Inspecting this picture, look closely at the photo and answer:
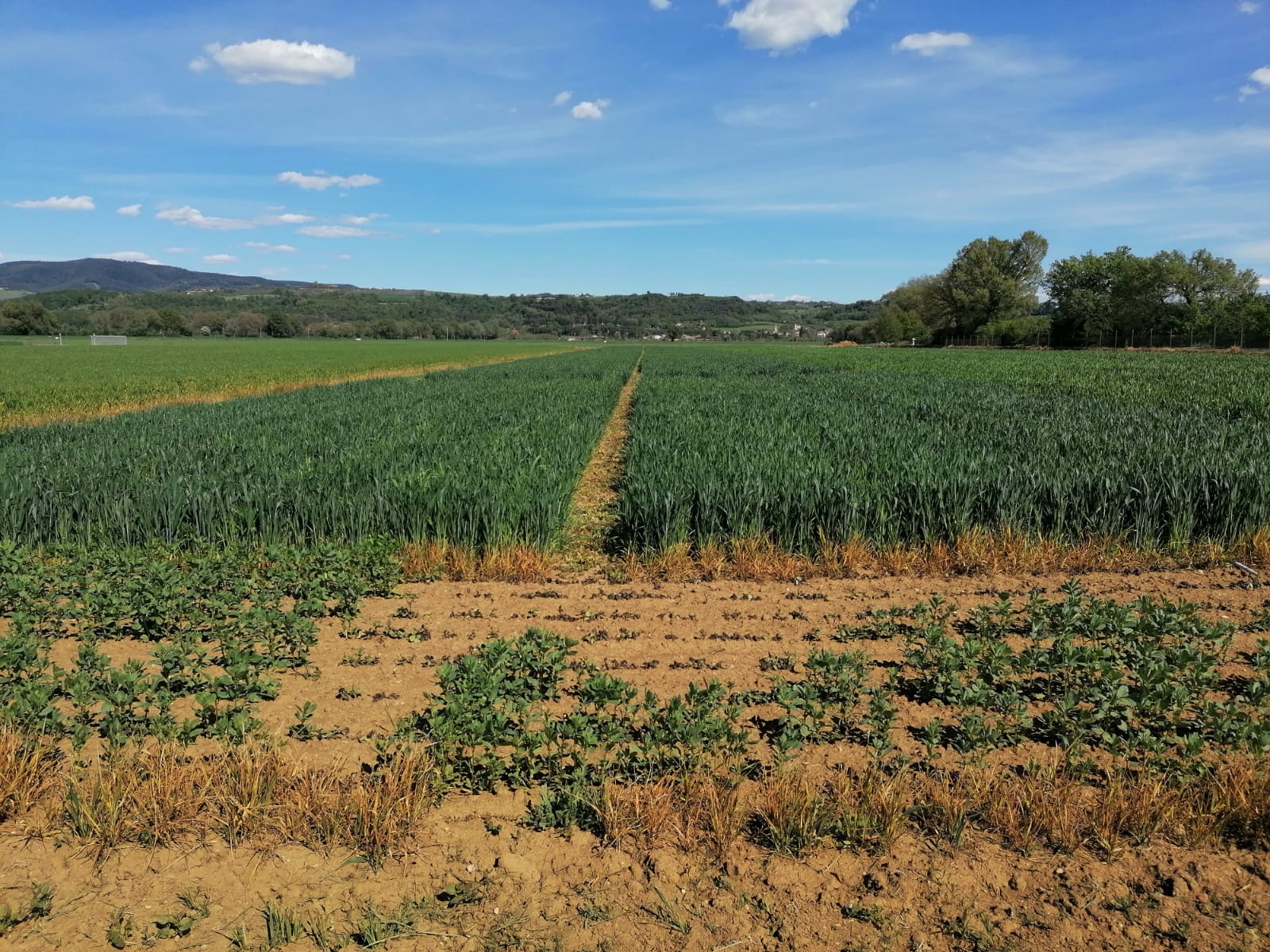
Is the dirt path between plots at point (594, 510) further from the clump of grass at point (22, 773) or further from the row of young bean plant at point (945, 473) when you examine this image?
the clump of grass at point (22, 773)

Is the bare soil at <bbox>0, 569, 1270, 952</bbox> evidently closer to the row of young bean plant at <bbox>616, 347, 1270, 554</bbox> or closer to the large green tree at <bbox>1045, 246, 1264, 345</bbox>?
the row of young bean plant at <bbox>616, 347, 1270, 554</bbox>

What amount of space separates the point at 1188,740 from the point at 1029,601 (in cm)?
225

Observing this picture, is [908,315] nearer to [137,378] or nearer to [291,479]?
[137,378]

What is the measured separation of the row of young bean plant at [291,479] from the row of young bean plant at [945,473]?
4.58 ft

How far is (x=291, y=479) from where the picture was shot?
8.84 meters

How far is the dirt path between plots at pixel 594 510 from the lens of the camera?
817 cm

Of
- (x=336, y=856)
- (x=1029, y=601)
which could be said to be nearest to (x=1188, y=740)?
(x=1029, y=601)

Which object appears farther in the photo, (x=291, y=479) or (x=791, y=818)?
(x=291, y=479)

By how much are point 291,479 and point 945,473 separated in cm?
764

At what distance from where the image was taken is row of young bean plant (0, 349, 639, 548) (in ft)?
26.6

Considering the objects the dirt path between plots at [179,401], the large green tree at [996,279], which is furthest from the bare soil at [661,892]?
the large green tree at [996,279]

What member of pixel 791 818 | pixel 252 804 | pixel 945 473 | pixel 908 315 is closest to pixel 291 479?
pixel 252 804

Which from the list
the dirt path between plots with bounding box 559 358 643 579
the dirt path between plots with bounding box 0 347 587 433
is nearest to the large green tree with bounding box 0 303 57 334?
the dirt path between plots with bounding box 0 347 587 433

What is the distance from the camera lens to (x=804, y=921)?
2990 mm
